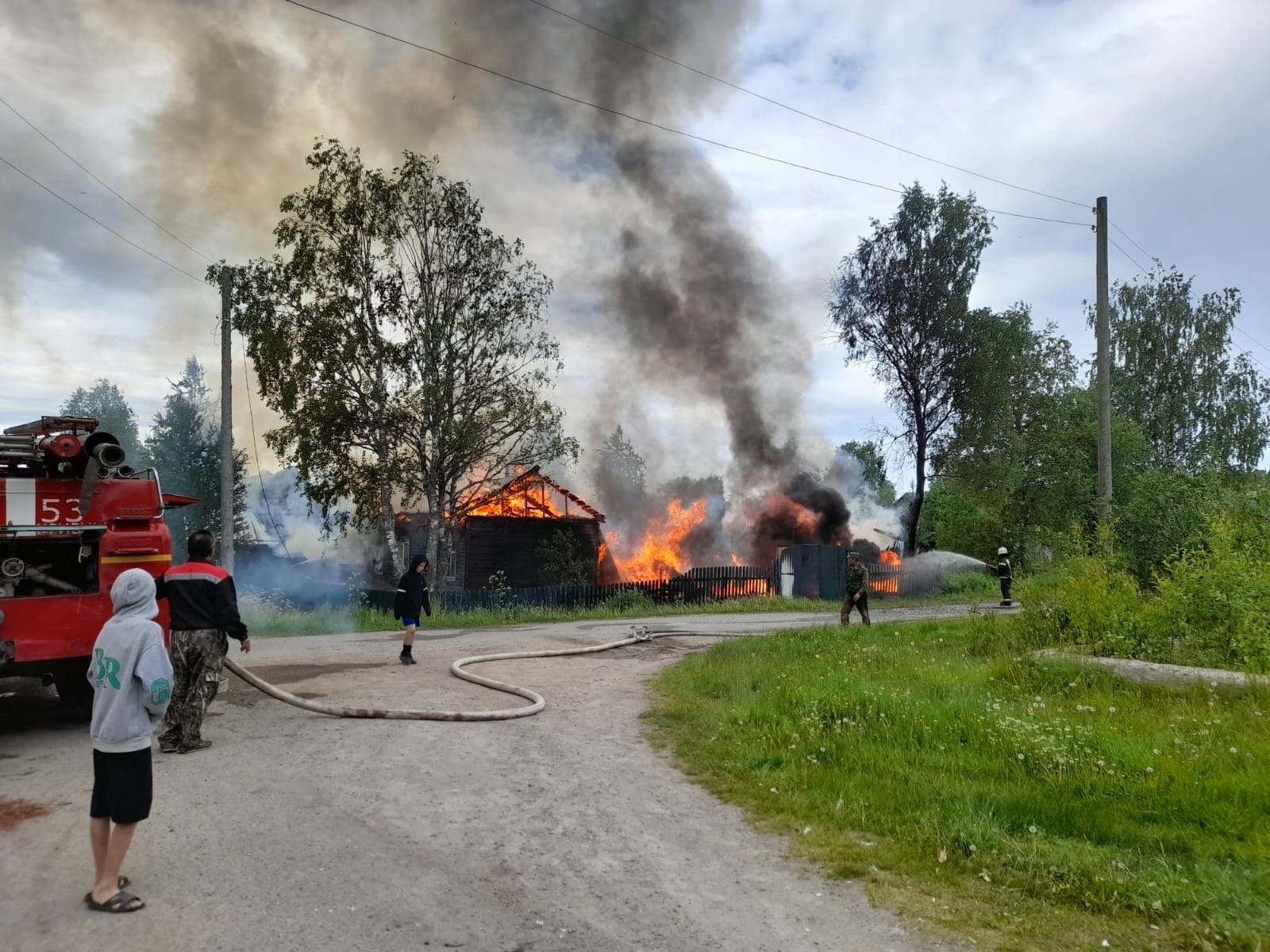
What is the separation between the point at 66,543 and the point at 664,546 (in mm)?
23049

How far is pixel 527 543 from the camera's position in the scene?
28062 mm

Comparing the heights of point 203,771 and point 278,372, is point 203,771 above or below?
below

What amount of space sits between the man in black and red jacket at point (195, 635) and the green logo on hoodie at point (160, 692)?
2.58 m

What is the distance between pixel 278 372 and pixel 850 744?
757 inches

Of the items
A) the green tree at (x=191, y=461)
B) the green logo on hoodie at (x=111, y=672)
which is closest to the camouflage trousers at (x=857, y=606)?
the green logo on hoodie at (x=111, y=672)

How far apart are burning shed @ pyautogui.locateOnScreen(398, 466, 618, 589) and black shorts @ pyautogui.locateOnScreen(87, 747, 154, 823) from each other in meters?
21.5

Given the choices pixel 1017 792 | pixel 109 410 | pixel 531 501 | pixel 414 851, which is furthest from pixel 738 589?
pixel 109 410

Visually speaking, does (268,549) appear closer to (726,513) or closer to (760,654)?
(726,513)

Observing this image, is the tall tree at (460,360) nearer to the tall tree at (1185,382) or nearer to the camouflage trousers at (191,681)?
the camouflage trousers at (191,681)

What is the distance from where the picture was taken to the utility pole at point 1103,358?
15789 mm

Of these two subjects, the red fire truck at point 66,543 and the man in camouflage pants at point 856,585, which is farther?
the man in camouflage pants at point 856,585

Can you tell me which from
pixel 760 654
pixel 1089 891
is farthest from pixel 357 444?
pixel 1089 891

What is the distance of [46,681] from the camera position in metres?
7.34

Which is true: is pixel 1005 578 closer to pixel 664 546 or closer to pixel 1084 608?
pixel 1084 608
